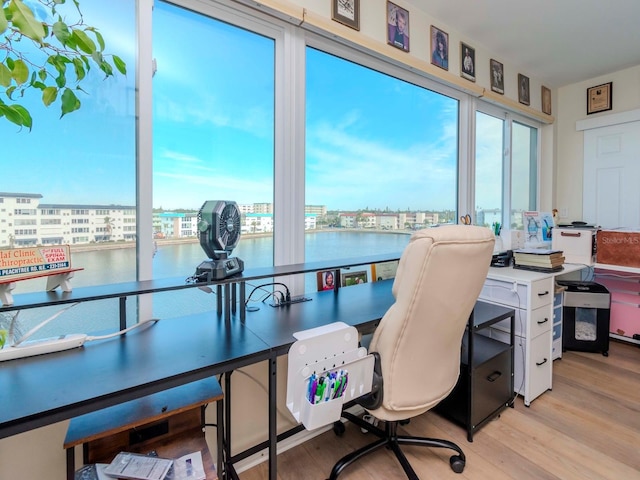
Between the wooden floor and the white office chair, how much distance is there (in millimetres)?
530

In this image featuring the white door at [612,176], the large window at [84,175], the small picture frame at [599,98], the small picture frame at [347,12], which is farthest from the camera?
the small picture frame at [599,98]

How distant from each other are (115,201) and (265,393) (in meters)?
1.12

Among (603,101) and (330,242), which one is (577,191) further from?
(330,242)

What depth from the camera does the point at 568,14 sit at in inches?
88.7

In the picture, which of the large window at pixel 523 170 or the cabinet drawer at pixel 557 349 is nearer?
the cabinet drawer at pixel 557 349

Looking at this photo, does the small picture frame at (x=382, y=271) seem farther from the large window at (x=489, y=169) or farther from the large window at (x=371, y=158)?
the large window at (x=489, y=169)

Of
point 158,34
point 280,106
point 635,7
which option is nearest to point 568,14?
point 635,7

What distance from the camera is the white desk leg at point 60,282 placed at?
110cm

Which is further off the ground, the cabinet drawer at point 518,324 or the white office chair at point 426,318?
the white office chair at point 426,318

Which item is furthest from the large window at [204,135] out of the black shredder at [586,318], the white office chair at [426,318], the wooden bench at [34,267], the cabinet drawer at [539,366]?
the black shredder at [586,318]

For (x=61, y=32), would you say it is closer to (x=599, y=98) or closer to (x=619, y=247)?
(x=619, y=247)

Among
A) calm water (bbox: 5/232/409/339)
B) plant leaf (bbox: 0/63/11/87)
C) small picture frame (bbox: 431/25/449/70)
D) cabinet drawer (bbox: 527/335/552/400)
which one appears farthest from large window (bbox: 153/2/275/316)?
cabinet drawer (bbox: 527/335/552/400)

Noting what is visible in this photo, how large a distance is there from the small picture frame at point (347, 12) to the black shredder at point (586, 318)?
268 centimetres

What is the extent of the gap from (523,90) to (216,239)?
3326 mm
